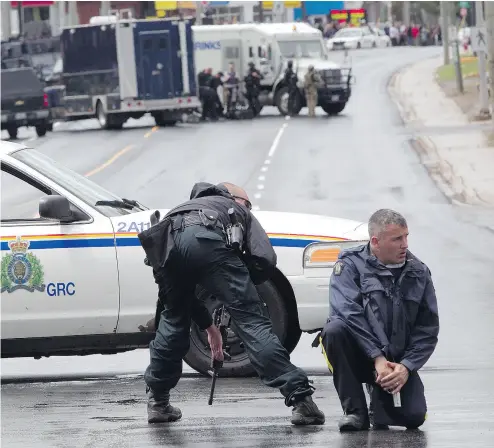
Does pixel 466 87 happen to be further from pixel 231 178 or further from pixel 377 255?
pixel 377 255

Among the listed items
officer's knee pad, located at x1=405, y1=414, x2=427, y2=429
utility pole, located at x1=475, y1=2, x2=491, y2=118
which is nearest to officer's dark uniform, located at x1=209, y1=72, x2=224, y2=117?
utility pole, located at x1=475, y1=2, x2=491, y2=118

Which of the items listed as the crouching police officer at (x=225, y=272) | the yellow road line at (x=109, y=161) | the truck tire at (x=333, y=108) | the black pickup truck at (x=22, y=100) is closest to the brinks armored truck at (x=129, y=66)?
the black pickup truck at (x=22, y=100)

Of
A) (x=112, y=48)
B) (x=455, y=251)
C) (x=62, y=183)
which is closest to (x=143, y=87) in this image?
(x=112, y=48)

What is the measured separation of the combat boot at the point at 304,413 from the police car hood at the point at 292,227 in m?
1.87

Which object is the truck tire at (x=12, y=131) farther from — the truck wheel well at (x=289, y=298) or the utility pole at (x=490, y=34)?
the truck wheel well at (x=289, y=298)

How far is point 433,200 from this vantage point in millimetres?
23219

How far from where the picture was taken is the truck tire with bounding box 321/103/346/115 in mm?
45406

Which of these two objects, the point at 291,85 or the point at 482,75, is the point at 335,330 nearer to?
the point at 482,75

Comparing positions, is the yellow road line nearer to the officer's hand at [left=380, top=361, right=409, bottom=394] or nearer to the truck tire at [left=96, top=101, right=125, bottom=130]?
the truck tire at [left=96, top=101, right=125, bottom=130]

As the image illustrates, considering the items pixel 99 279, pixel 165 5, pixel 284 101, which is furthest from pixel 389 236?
pixel 165 5

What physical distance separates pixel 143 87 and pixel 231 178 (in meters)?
15.1

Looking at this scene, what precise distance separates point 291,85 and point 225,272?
38.2 metres

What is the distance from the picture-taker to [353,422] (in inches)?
277

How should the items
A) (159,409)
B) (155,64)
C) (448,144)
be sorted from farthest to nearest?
1. (155,64)
2. (448,144)
3. (159,409)
